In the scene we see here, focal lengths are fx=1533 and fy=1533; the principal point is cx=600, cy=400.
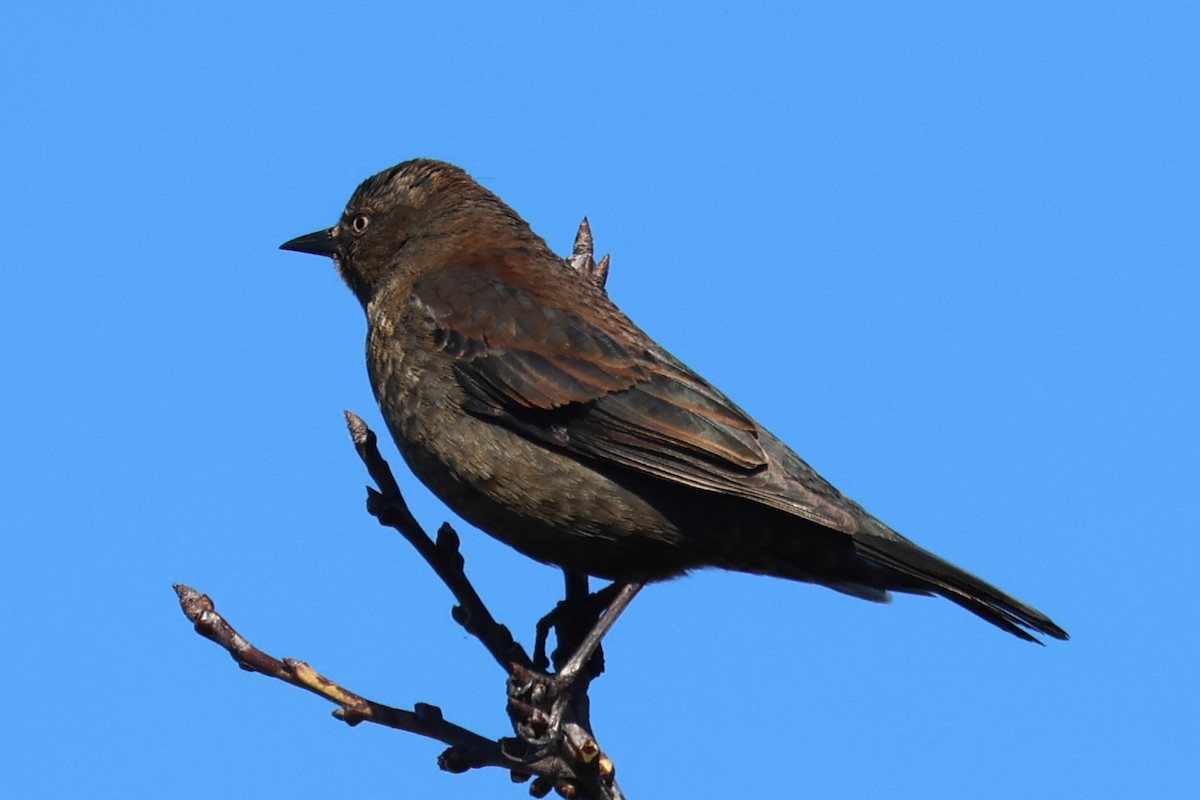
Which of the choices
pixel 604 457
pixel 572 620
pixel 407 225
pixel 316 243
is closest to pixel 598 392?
pixel 604 457

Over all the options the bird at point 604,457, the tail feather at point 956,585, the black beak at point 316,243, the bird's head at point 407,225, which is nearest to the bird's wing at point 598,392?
the bird at point 604,457

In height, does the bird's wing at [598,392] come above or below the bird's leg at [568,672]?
above

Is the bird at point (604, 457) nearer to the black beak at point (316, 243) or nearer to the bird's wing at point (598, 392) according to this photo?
the bird's wing at point (598, 392)

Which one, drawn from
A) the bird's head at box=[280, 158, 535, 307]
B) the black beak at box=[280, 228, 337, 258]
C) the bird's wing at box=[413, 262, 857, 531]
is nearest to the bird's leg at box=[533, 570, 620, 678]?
the bird's wing at box=[413, 262, 857, 531]

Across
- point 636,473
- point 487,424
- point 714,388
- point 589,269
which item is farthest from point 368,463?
point 589,269

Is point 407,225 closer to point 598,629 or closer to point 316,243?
point 316,243

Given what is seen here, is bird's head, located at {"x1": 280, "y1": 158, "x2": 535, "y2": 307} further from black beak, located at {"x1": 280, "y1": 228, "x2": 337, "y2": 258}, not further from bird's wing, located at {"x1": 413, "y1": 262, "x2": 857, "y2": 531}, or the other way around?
bird's wing, located at {"x1": 413, "y1": 262, "x2": 857, "y2": 531}

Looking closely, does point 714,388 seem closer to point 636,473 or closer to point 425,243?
point 636,473
